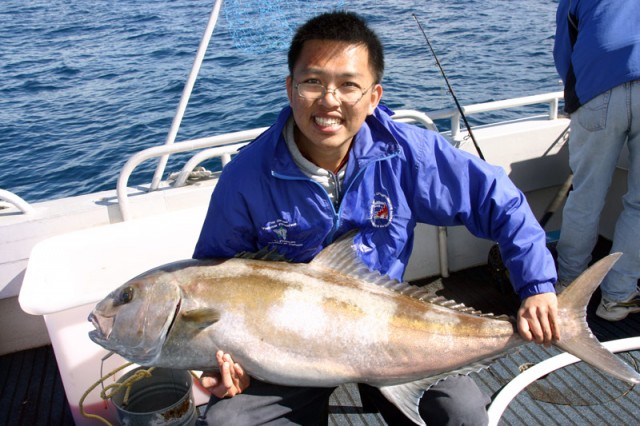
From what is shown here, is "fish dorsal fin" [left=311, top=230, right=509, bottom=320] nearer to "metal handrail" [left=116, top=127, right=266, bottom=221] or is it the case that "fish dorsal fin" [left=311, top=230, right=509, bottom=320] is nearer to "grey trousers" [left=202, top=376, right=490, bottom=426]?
"grey trousers" [left=202, top=376, right=490, bottom=426]

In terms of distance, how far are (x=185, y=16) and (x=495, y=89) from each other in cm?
1057

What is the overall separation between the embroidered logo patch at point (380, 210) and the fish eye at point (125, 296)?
97cm

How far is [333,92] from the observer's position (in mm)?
2059

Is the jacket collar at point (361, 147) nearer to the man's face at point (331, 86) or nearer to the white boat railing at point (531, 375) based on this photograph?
the man's face at point (331, 86)

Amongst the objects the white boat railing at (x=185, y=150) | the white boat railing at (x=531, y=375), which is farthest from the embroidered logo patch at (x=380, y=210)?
the white boat railing at (x=185, y=150)

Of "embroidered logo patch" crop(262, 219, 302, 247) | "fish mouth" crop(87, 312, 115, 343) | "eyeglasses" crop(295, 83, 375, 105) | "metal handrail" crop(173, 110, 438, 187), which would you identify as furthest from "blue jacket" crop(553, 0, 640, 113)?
"fish mouth" crop(87, 312, 115, 343)

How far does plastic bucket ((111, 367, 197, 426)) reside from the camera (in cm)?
258

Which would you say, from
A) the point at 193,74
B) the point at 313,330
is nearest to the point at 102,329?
the point at 313,330

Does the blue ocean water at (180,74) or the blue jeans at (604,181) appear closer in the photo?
the blue jeans at (604,181)

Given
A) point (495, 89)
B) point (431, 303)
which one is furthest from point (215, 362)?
point (495, 89)

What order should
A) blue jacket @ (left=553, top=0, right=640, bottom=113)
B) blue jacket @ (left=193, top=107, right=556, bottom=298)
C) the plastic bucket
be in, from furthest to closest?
blue jacket @ (left=553, top=0, right=640, bottom=113), the plastic bucket, blue jacket @ (left=193, top=107, right=556, bottom=298)

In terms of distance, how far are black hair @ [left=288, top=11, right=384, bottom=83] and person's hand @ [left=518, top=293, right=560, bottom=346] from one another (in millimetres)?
1040

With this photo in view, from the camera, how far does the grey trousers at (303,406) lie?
6.89 ft

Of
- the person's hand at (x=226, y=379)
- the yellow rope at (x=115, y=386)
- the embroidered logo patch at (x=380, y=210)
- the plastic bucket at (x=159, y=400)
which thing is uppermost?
the embroidered logo patch at (x=380, y=210)
